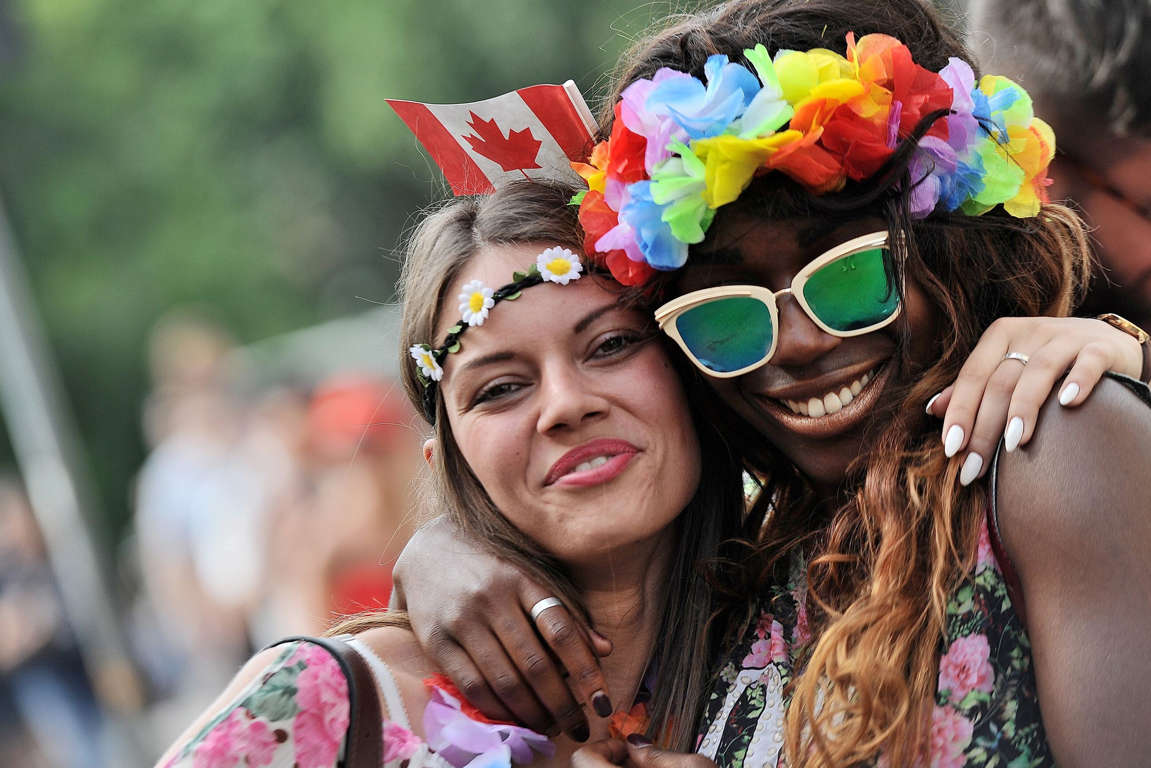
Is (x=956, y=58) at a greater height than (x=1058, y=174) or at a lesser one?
greater

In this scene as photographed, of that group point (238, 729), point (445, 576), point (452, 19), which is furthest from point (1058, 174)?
point (452, 19)

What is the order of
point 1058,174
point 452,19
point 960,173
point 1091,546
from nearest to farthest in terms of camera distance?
point 1091,546
point 960,173
point 1058,174
point 452,19

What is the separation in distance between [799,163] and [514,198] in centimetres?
72

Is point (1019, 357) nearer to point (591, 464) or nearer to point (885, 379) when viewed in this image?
point (885, 379)

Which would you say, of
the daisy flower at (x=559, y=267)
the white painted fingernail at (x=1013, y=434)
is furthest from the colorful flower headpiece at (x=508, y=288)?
the white painted fingernail at (x=1013, y=434)

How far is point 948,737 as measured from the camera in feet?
6.91

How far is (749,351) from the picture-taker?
247 centimetres

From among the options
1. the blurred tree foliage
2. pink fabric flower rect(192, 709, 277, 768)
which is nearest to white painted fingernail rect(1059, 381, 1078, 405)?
pink fabric flower rect(192, 709, 277, 768)

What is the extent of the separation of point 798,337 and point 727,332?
0.45 feet

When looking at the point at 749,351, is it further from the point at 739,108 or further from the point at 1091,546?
the point at 1091,546

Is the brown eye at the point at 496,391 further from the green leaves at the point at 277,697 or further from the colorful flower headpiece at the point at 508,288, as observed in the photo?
the green leaves at the point at 277,697

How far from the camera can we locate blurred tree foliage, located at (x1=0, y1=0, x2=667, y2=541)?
13703mm

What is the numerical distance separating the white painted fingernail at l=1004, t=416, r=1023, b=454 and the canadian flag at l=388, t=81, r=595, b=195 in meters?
1.11

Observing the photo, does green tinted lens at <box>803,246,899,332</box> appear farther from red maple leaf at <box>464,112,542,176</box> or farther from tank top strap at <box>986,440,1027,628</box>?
red maple leaf at <box>464,112,542,176</box>
